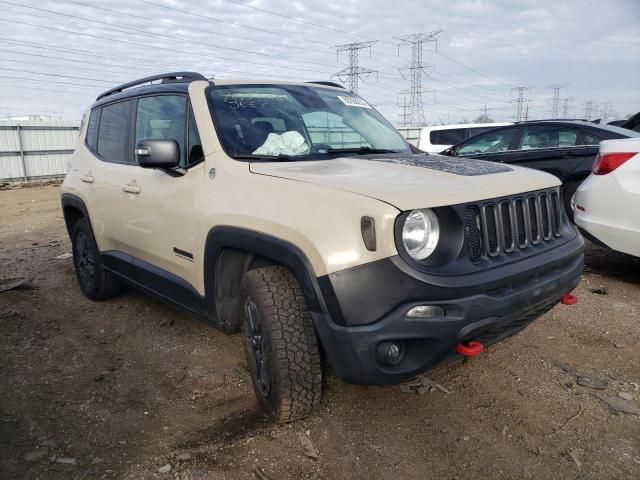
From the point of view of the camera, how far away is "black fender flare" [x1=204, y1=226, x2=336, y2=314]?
2217 mm

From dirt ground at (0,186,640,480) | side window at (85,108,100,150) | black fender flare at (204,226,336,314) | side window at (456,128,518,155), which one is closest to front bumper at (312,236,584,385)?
black fender flare at (204,226,336,314)

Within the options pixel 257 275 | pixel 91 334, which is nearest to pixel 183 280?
pixel 257 275

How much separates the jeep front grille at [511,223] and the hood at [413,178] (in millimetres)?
59

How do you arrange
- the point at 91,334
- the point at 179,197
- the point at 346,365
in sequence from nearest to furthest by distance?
the point at 346,365, the point at 179,197, the point at 91,334

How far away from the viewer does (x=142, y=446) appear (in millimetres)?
2523

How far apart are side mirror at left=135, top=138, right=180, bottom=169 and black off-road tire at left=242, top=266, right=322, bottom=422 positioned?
2.90ft

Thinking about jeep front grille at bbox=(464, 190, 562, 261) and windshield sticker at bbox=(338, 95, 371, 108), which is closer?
jeep front grille at bbox=(464, 190, 562, 261)

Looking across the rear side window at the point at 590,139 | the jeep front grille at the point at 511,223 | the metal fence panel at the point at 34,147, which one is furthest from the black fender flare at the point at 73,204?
the metal fence panel at the point at 34,147

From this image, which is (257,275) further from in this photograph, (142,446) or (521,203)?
(521,203)

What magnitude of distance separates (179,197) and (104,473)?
5.09 feet

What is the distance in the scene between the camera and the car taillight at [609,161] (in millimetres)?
4398

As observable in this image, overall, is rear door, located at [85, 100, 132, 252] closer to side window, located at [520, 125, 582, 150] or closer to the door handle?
the door handle

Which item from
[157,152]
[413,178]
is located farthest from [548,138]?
[157,152]

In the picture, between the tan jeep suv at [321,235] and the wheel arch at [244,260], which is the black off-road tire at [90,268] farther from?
the wheel arch at [244,260]
